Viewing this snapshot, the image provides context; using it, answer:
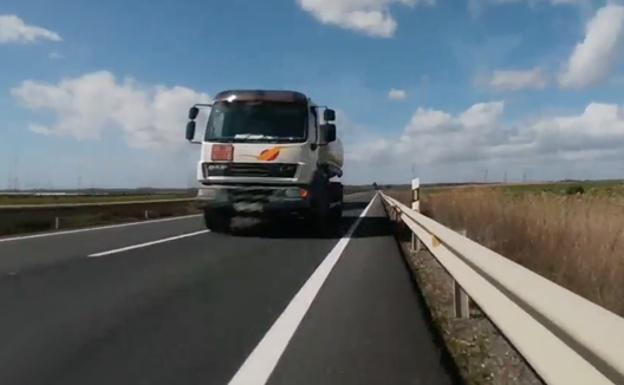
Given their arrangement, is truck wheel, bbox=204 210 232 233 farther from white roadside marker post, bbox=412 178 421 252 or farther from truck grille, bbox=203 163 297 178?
white roadside marker post, bbox=412 178 421 252

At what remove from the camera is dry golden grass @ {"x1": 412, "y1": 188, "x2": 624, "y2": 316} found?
705 centimetres

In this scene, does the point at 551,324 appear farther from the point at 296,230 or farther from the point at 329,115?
the point at 296,230

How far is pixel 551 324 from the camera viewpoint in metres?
3.28

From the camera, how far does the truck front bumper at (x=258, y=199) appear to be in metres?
16.5

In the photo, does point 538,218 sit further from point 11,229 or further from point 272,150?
point 11,229

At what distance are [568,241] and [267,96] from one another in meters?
9.09

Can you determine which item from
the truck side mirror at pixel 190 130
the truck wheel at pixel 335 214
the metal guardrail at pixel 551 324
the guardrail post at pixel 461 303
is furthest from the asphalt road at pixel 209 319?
the truck wheel at pixel 335 214

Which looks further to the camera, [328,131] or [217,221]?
[217,221]

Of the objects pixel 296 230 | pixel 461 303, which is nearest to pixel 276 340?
pixel 461 303

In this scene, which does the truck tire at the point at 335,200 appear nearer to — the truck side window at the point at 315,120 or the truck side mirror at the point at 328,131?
the truck side mirror at the point at 328,131

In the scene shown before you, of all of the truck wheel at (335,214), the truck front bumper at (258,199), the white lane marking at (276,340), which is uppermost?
the truck front bumper at (258,199)

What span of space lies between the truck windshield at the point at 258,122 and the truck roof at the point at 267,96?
0.33ft

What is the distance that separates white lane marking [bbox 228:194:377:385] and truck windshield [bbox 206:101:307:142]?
6.80 m

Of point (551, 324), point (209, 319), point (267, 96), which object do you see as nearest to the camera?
point (551, 324)
